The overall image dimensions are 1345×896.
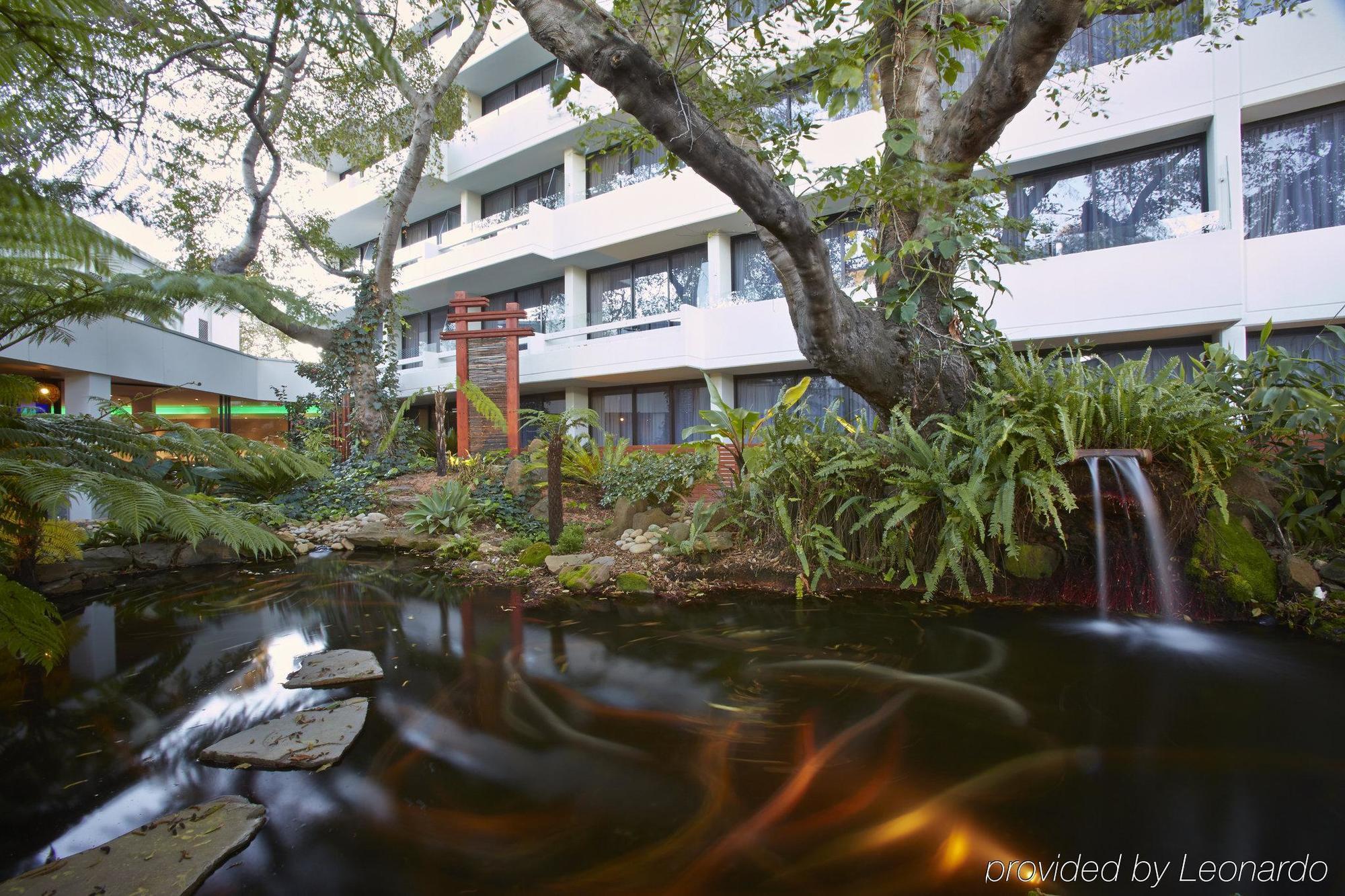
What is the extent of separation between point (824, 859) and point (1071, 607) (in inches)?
150

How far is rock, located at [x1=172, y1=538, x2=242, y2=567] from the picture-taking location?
22.3 ft

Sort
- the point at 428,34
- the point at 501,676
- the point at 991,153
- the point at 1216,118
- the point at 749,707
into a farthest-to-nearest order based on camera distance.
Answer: the point at 991,153
the point at 1216,118
the point at 428,34
the point at 501,676
the point at 749,707

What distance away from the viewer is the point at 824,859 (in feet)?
6.28

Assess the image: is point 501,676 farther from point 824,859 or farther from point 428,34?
point 428,34

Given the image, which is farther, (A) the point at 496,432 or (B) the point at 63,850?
(A) the point at 496,432

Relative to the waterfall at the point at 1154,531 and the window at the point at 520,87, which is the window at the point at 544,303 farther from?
the waterfall at the point at 1154,531

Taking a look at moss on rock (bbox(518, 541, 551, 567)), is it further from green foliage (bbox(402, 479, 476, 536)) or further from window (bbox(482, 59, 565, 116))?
window (bbox(482, 59, 565, 116))

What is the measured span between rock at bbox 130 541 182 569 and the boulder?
4.17 m

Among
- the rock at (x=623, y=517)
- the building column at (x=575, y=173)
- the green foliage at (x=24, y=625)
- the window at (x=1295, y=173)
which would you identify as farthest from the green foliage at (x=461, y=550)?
the window at (x=1295, y=173)

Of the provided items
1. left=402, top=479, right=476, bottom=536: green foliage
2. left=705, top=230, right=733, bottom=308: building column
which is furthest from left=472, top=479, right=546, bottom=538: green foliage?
left=705, top=230, right=733, bottom=308: building column

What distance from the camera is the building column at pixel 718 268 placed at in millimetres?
13773

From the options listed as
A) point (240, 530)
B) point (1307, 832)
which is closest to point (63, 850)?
point (240, 530)

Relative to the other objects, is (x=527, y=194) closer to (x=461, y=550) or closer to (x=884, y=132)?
(x=461, y=550)

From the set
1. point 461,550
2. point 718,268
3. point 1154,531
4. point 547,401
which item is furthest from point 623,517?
point 547,401
